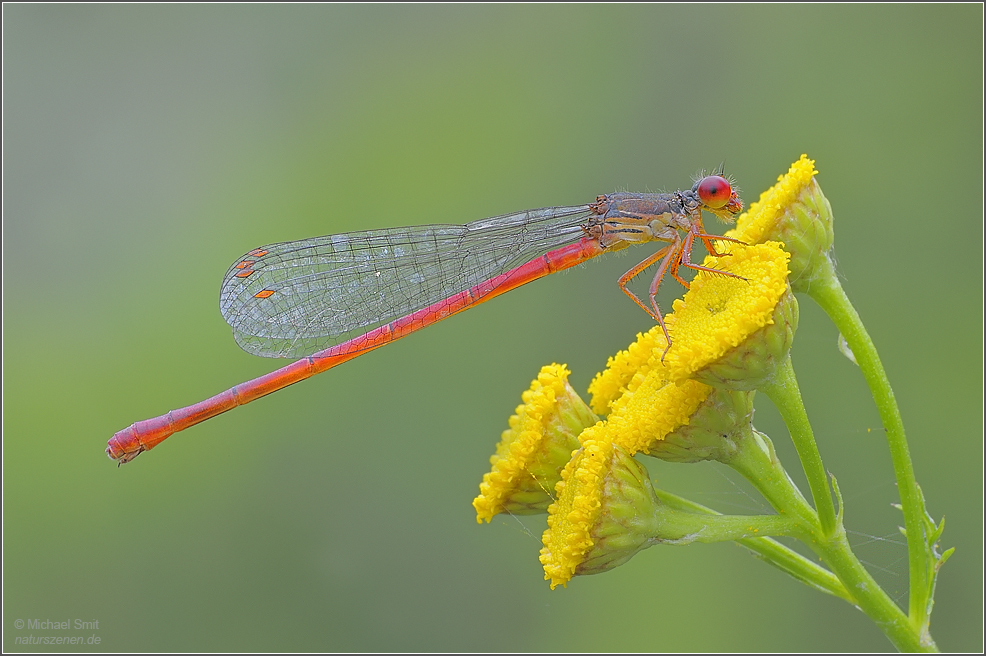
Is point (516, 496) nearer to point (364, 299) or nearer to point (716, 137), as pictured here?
point (364, 299)

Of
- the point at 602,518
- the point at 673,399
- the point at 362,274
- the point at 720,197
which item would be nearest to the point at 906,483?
the point at 673,399

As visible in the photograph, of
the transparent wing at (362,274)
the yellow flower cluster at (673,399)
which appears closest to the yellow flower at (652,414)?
the yellow flower cluster at (673,399)

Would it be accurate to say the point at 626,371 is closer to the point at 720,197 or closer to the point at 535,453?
the point at 535,453

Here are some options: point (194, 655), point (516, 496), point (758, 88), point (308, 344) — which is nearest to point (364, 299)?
point (308, 344)

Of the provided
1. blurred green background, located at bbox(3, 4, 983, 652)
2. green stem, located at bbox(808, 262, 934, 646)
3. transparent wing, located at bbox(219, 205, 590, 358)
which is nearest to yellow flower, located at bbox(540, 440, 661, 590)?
green stem, located at bbox(808, 262, 934, 646)

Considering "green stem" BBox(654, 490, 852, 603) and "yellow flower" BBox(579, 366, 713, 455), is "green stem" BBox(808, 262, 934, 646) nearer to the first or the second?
"green stem" BBox(654, 490, 852, 603)
